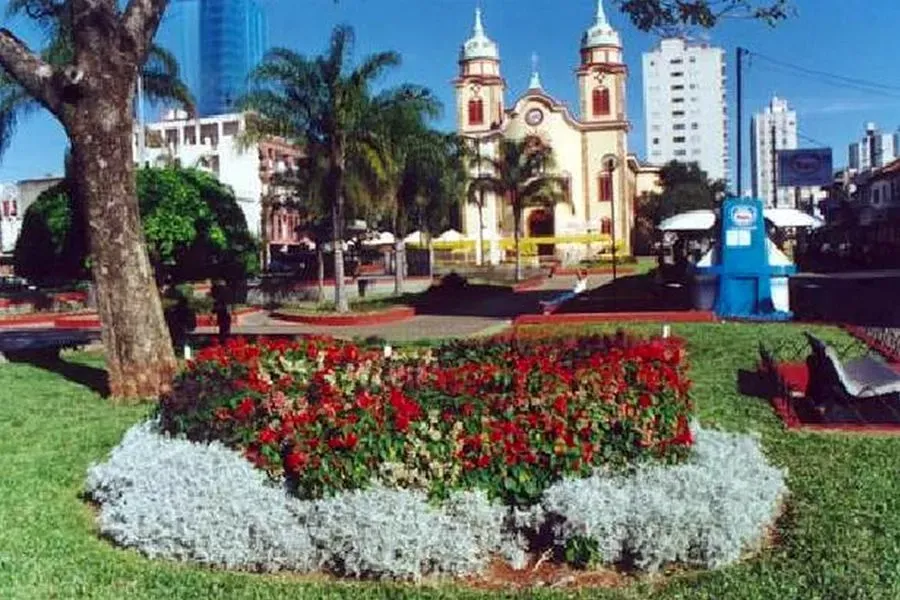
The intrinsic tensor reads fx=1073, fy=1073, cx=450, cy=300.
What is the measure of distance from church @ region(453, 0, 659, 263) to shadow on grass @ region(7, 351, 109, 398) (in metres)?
55.9

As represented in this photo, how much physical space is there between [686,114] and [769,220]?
366 ft

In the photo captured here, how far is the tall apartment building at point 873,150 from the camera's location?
95450 mm

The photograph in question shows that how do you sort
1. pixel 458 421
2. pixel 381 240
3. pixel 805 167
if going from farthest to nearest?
pixel 381 240 → pixel 805 167 → pixel 458 421

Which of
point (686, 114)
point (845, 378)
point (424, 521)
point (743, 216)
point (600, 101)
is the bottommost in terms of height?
point (424, 521)

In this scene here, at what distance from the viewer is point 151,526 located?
17.8ft

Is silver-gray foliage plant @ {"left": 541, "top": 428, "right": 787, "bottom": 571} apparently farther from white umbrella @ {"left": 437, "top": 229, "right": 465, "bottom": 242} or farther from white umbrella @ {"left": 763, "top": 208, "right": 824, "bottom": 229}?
white umbrella @ {"left": 437, "top": 229, "right": 465, "bottom": 242}

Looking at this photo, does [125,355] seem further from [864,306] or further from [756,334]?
[864,306]

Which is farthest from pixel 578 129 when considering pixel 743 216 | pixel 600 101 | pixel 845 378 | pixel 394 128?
pixel 845 378

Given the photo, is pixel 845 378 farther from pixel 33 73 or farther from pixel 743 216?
pixel 743 216

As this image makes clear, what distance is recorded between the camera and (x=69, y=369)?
14.5 meters

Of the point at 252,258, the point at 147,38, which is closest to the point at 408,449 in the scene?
the point at 147,38

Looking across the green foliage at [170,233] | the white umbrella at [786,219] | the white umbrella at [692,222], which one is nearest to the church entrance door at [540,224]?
the white umbrella at [692,222]

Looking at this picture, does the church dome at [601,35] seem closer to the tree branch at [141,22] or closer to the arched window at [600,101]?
the arched window at [600,101]

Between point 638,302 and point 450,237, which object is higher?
point 450,237
